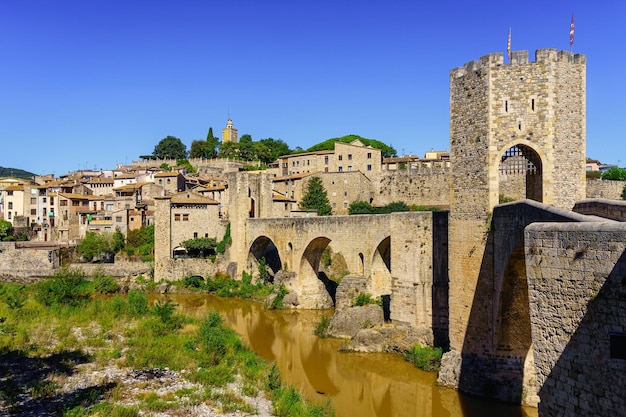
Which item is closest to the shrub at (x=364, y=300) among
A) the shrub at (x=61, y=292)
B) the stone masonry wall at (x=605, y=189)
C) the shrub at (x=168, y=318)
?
the shrub at (x=168, y=318)

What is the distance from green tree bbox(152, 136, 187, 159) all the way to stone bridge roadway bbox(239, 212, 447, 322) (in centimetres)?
6294

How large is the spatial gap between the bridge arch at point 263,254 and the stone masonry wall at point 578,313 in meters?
28.4

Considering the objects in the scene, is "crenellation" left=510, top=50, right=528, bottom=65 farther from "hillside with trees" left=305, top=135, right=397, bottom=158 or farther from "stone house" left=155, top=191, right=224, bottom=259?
"hillside with trees" left=305, top=135, right=397, bottom=158

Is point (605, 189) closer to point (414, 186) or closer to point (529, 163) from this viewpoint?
point (414, 186)

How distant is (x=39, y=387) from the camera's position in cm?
1459

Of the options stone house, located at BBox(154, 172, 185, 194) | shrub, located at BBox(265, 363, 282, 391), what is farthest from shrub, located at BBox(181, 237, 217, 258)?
shrub, located at BBox(265, 363, 282, 391)

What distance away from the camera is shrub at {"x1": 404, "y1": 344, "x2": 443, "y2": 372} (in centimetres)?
1777

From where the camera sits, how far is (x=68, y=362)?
17438 mm

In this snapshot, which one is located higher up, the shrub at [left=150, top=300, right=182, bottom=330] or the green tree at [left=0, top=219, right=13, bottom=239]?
the green tree at [left=0, top=219, right=13, bottom=239]

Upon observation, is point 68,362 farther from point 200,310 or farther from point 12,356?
point 200,310

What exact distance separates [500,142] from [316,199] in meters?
36.4

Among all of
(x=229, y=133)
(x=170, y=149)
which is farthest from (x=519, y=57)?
(x=229, y=133)

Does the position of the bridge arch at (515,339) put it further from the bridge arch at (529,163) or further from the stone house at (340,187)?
the stone house at (340,187)

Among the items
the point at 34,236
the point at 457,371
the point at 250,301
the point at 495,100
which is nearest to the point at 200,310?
the point at 250,301
